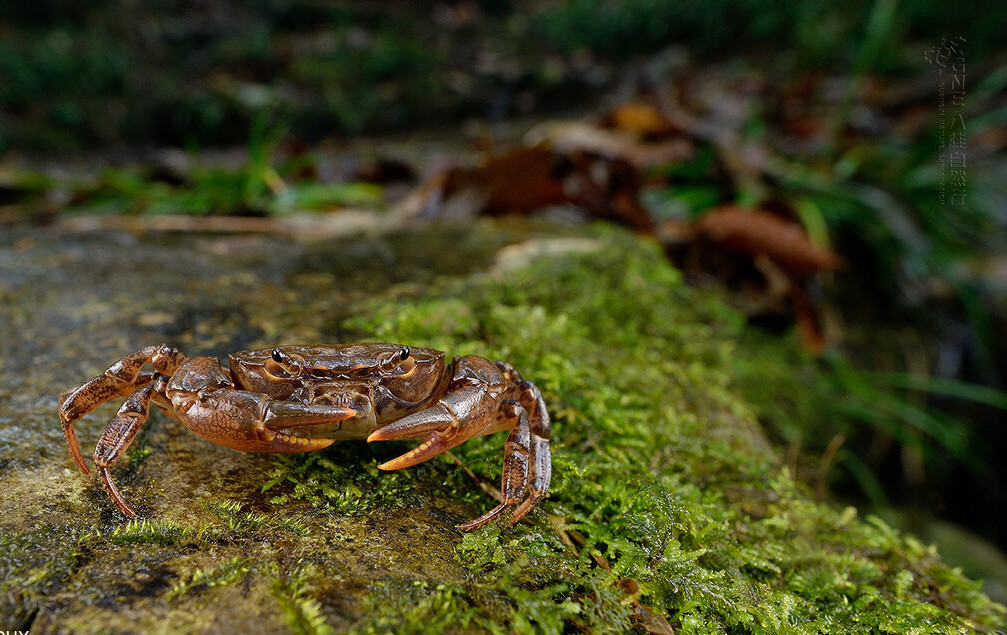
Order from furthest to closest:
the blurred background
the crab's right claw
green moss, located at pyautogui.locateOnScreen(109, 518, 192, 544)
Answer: the blurred background < the crab's right claw < green moss, located at pyautogui.locateOnScreen(109, 518, 192, 544)

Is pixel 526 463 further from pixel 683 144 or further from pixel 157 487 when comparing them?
pixel 683 144

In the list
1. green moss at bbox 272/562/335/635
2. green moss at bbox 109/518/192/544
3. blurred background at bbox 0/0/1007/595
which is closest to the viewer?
green moss at bbox 272/562/335/635

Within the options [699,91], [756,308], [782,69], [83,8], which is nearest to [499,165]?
[756,308]

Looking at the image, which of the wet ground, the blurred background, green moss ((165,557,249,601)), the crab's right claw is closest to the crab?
the crab's right claw

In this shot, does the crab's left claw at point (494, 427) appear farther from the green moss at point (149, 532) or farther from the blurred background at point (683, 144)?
the blurred background at point (683, 144)

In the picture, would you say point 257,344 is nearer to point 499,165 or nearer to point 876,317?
point 499,165

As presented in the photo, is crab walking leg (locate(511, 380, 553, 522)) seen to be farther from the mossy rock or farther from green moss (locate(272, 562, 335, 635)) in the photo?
green moss (locate(272, 562, 335, 635))
